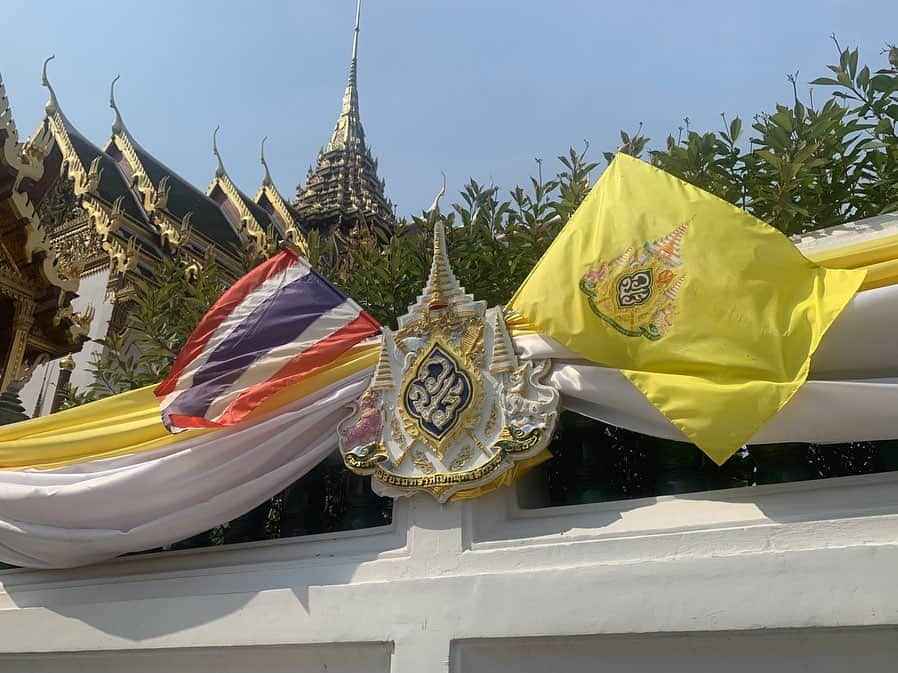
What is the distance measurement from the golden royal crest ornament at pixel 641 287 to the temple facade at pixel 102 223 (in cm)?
276

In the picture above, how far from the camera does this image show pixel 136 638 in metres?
2.69

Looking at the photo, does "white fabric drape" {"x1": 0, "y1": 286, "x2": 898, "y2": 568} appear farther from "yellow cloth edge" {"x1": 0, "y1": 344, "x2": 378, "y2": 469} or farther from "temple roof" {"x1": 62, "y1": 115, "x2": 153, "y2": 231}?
"temple roof" {"x1": 62, "y1": 115, "x2": 153, "y2": 231}

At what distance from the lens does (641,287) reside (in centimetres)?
235

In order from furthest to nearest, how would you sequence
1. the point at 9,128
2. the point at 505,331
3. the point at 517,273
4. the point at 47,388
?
1. the point at 47,388
2. the point at 9,128
3. the point at 517,273
4. the point at 505,331

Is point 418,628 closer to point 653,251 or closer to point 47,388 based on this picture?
point 653,251

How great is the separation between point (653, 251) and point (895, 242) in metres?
0.63

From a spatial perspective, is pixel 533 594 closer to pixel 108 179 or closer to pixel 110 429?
pixel 110 429

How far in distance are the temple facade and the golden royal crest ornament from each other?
2756mm

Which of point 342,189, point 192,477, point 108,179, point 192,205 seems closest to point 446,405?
point 192,477

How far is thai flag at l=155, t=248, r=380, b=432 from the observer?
2.86 m

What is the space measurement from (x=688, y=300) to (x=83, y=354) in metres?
14.7

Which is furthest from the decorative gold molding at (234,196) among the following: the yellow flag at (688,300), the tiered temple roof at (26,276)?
the yellow flag at (688,300)

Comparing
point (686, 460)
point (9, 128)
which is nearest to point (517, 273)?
point (686, 460)

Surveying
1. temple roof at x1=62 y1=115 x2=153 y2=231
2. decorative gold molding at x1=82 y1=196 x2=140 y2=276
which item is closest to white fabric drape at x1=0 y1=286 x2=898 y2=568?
decorative gold molding at x1=82 y1=196 x2=140 y2=276
